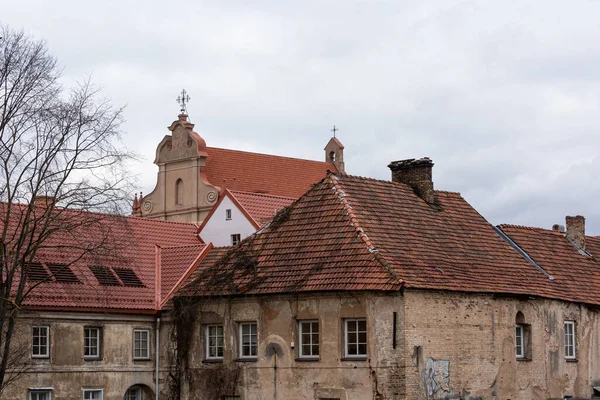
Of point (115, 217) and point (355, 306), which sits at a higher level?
point (115, 217)

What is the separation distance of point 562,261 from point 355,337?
11.5 metres

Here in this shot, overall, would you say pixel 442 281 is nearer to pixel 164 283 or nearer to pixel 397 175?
pixel 397 175

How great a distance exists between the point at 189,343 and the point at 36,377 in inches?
197

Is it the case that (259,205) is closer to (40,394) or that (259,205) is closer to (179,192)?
(40,394)

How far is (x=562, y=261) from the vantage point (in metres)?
42.8

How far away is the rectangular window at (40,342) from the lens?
35.6 meters

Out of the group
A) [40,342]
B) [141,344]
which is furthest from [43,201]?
[141,344]

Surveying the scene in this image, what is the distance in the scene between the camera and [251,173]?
74.9 meters

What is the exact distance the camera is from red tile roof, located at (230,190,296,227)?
156 ft

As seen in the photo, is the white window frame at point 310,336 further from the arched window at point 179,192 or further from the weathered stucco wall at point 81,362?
the arched window at point 179,192

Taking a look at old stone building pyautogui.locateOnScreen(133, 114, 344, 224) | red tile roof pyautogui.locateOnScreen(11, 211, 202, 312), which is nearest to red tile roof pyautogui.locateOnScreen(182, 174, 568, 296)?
red tile roof pyautogui.locateOnScreen(11, 211, 202, 312)

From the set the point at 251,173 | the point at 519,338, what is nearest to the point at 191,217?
the point at 251,173

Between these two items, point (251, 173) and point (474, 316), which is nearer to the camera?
point (474, 316)

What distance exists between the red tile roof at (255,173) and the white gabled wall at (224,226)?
83.5ft
